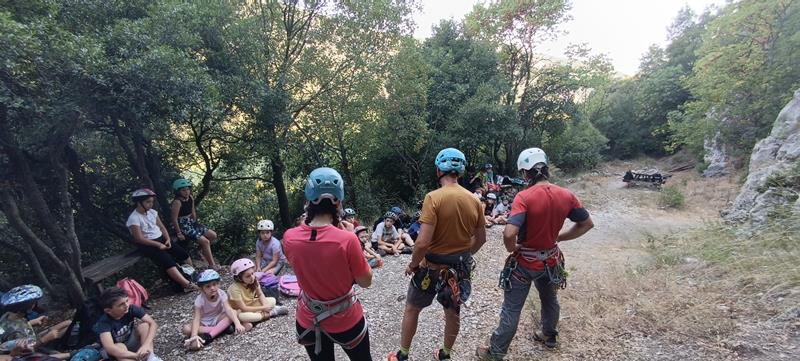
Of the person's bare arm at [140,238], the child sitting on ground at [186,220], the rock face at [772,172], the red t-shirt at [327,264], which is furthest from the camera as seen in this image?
the child sitting on ground at [186,220]

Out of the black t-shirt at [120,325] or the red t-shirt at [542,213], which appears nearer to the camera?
the red t-shirt at [542,213]

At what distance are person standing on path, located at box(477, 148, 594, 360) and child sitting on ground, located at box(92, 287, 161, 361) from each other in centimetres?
355

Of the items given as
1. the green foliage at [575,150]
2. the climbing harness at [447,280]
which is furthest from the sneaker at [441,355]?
the green foliage at [575,150]

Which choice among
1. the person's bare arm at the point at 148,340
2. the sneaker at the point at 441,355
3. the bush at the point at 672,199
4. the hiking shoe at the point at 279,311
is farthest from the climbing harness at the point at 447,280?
the bush at the point at 672,199

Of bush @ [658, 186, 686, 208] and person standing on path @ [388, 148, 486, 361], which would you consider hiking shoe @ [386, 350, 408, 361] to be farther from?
bush @ [658, 186, 686, 208]

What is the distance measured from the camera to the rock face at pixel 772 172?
5555mm

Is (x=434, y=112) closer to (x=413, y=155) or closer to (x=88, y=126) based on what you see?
(x=413, y=155)

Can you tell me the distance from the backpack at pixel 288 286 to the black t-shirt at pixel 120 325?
1.99 meters

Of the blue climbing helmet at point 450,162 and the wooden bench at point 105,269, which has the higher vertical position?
the blue climbing helmet at point 450,162

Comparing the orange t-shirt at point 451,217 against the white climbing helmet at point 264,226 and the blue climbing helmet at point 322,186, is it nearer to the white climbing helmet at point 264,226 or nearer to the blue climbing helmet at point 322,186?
the blue climbing helmet at point 322,186

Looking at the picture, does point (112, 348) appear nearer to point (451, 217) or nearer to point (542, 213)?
point (451, 217)

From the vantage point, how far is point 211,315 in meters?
4.24

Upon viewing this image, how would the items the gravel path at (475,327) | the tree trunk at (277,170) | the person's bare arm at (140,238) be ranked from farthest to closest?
the tree trunk at (277,170) < the person's bare arm at (140,238) < the gravel path at (475,327)

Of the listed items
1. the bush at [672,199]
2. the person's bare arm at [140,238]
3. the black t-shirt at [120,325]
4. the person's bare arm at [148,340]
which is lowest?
the bush at [672,199]
